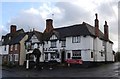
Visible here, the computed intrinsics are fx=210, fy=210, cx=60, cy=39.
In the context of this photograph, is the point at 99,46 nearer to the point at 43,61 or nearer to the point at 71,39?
the point at 71,39

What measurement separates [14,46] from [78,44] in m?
20.7

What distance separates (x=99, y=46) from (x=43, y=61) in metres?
12.7

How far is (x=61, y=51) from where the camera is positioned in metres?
43.8

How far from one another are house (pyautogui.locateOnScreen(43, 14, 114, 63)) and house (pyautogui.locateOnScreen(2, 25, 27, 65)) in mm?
7892

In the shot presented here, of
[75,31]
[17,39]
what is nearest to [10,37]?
[17,39]

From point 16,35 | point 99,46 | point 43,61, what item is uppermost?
point 16,35

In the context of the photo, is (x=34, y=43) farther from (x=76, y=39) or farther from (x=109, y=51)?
(x=109, y=51)

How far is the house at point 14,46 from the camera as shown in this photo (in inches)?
2088

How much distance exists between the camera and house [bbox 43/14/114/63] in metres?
40.6

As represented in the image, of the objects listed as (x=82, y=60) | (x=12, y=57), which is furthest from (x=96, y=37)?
(x=12, y=57)

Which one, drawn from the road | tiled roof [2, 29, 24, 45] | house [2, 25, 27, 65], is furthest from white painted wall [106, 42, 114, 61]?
tiled roof [2, 29, 24, 45]

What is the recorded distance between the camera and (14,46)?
55.0m

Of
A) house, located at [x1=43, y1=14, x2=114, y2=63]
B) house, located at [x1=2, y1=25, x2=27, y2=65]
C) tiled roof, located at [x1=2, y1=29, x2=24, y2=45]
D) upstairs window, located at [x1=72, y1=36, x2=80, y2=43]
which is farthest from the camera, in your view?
tiled roof, located at [x1=2, y1=29, x2=24, y2=45]

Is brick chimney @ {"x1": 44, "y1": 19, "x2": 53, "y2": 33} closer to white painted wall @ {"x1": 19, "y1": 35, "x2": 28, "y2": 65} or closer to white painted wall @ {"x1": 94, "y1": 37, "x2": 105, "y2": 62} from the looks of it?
white painted wall @ {"x1": 19, "y1": 35, "x2": 28, "y2": 65}
